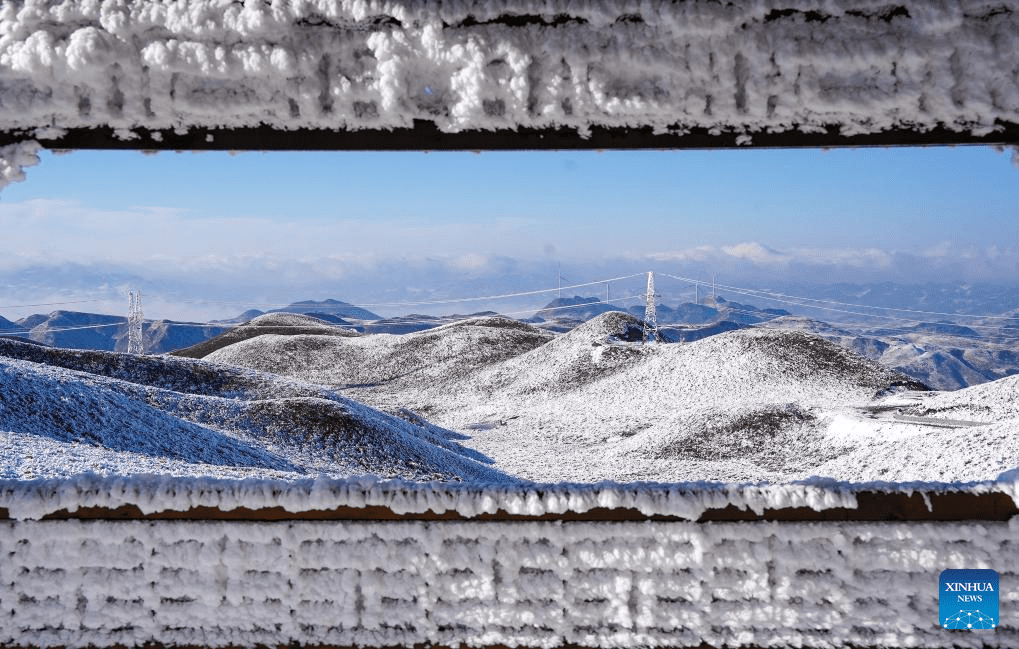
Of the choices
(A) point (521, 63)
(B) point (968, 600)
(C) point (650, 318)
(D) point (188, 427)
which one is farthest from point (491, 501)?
(C) point (650, 318)

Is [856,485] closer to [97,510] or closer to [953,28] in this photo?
[953,28]

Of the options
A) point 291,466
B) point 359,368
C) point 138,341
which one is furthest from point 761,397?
point 138,341

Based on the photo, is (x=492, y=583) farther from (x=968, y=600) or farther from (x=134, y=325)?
(x=134, y=325)

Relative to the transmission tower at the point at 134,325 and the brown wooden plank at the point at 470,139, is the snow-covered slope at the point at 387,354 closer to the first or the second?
the transmission tower at the point at 134,325

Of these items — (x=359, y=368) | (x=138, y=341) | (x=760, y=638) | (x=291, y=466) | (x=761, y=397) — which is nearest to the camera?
(x=760, y=638)

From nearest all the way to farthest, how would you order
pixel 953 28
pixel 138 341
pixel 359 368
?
pixel 953 28 → pixel 138 341 → pixel 359 368

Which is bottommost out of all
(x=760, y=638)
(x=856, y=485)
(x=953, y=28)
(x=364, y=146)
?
(x=760, y=638)

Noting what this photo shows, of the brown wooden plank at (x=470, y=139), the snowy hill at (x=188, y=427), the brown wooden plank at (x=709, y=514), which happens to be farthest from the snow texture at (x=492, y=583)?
the snowy hill at (x=188, y=427)

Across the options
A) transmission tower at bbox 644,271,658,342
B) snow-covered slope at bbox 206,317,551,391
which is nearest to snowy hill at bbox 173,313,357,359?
snow-covered slope at bbox 206,317,551,391
